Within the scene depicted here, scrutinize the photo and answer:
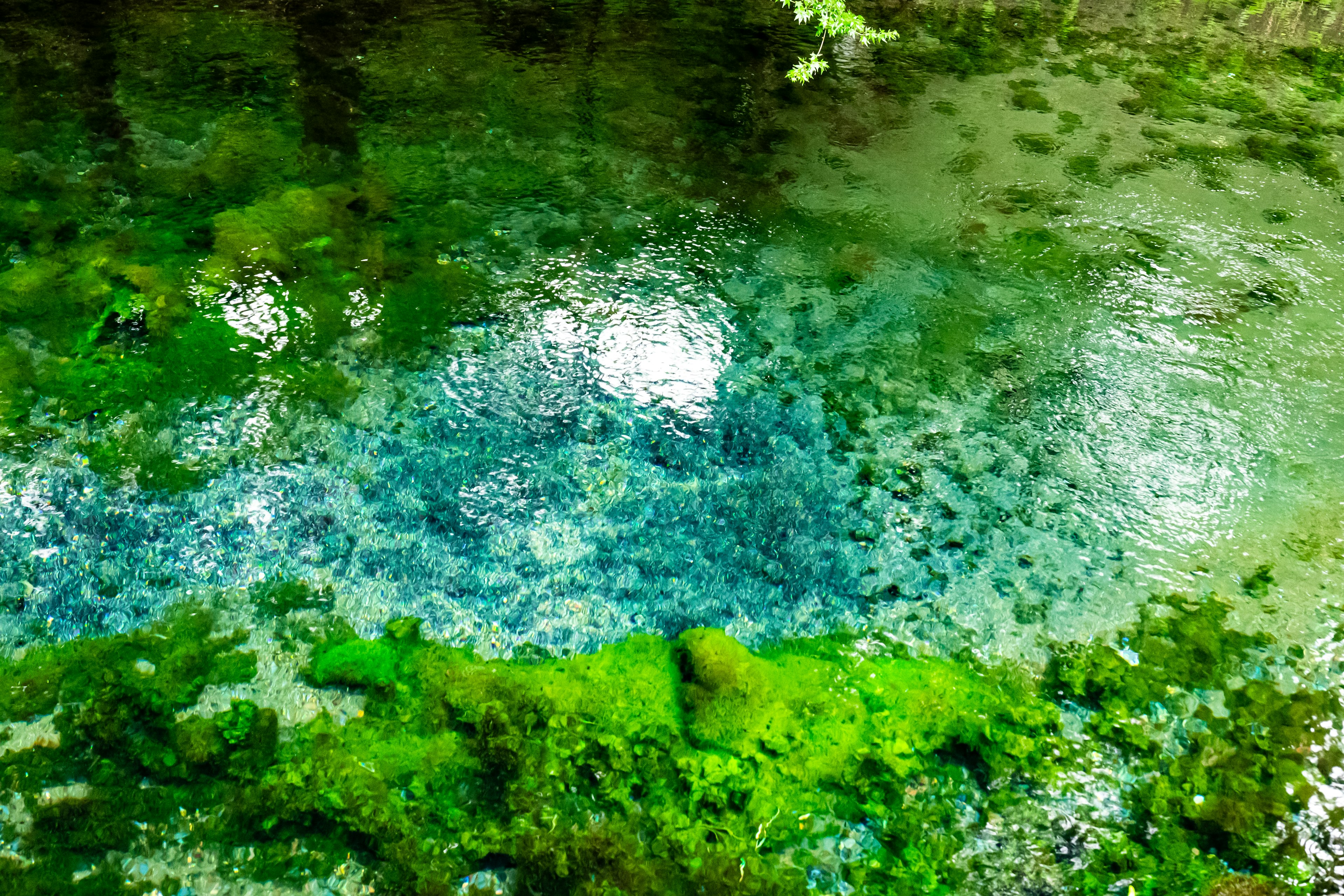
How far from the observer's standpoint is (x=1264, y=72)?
8.76m

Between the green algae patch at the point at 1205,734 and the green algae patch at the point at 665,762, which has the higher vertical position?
the green algae patch at the point at 1205,734

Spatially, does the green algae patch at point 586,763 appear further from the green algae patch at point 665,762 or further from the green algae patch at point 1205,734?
the green algae patch at point 1205,734

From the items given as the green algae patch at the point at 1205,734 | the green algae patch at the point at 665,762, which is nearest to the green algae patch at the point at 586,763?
the green algae patch at the point at 665,762

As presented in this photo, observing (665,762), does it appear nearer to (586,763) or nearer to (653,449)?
(586,763)

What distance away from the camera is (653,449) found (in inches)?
183

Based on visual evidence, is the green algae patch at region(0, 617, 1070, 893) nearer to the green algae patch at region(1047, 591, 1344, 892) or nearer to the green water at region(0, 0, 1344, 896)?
the green water at region(0, 0, 1344, 896)

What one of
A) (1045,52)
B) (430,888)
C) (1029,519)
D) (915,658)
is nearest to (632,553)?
(915,658)

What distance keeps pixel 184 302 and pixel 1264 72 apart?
415 inches

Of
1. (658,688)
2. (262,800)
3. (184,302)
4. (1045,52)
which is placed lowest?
(262,800)

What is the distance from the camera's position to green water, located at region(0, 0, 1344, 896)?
3227mm

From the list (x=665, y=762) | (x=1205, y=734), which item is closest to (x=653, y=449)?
(x=665, y=762)

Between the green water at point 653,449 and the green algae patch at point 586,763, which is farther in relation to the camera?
the green water at point 653,449

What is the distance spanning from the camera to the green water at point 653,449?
3227 millimetres

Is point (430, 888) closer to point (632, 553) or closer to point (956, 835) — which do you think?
point (632, 553)
